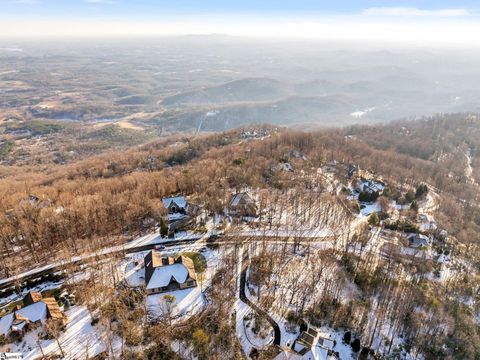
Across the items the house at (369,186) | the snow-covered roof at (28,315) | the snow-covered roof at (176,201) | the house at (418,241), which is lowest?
the house at (418,241)

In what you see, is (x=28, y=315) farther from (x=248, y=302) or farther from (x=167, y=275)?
(x=248, y=302)

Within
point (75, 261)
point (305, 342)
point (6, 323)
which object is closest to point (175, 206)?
point (75, 261)

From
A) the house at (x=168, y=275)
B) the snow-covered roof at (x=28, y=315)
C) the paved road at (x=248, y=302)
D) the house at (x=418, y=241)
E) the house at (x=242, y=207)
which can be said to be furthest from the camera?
the house at (x=242, y=207)

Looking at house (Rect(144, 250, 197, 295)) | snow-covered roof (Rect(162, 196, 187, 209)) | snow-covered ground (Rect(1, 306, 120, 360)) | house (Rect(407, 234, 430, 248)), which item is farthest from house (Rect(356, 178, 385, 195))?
snow-covered ground (Rect(1, 306, 120, 360))

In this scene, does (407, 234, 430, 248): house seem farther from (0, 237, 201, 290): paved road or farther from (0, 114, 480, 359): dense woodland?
(0, 237, 201, 290): paved road

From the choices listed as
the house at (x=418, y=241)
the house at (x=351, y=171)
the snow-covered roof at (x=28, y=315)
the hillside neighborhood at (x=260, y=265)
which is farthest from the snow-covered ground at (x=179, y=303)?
the house at (x=351, y=171)

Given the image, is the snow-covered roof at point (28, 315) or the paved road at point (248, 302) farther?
the paved road at point (248, 302)

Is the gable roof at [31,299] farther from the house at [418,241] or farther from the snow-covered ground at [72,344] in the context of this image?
the house at [418,241]
